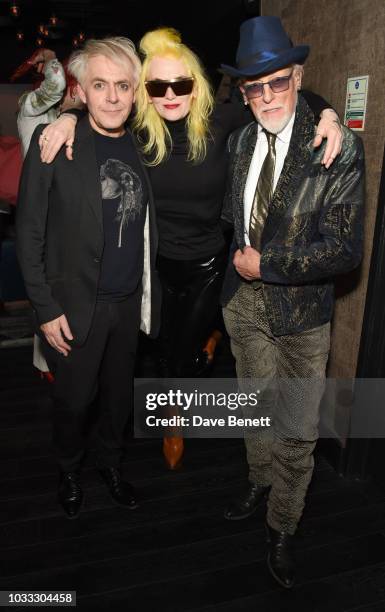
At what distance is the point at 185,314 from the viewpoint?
8.70 ft

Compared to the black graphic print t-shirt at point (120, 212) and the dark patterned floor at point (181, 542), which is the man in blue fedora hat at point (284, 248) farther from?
the black graphic print t-shirt at point (120, 212)

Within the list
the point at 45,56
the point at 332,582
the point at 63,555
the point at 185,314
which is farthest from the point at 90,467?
the point at 45,56

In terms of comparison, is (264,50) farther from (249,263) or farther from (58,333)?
(58,333)

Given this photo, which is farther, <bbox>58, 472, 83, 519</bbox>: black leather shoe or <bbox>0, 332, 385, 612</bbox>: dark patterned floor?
<bbox>58, 472, 83, 519</bbox>: black leather shoe

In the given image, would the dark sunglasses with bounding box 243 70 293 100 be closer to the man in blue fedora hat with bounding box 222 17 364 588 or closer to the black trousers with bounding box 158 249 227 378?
the man in blue fedora hat with bounding box 222 17 364 588

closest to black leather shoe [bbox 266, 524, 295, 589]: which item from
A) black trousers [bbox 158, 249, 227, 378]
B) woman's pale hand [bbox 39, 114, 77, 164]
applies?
black trousers [bbox 158, 249, 227, 378]

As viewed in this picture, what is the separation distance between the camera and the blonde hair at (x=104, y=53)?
6.49 ft

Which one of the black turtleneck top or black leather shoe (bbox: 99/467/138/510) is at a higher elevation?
the black turtleneck top

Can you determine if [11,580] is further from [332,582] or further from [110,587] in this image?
[332,582]

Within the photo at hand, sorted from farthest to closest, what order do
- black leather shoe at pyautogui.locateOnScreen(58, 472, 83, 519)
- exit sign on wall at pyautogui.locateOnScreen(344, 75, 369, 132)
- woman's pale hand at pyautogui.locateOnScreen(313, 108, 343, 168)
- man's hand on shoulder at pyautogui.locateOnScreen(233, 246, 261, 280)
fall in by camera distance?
1. black leather shoe at pyautogui.locateOnScreen(58, 472, 83, 519)
2. exit sign on wall at pyautogui.locateOnScreen(344, 75, 369, 132)
3. man's hand on shoulder at pyautogui.locateOnScreen(233, 246, 261, 280)
4. woman's pale hand at pyautogui.locateOnScreen(313, 108, 343, 168)

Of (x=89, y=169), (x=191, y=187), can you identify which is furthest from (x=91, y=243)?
(x=191, y=187)

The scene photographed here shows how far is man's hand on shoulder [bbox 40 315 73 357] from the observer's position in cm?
212

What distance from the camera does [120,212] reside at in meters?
2.11

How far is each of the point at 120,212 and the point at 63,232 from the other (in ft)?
0.80
